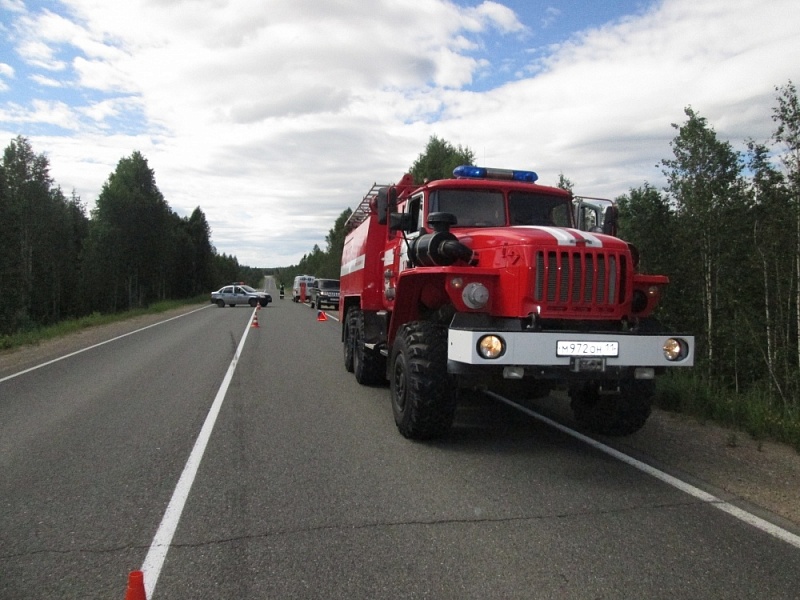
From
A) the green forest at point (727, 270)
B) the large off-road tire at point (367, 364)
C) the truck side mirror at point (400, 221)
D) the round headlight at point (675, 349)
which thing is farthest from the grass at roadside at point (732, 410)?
the truck side mirror at point (400, 221)

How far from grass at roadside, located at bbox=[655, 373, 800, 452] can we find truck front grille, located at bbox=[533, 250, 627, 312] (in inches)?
99.3

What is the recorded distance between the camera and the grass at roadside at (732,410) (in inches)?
260

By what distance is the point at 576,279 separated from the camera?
18.4 ft

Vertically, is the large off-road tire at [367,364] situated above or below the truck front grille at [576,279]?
below

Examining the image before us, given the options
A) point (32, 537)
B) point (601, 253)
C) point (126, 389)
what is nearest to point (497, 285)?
point (601, 253)

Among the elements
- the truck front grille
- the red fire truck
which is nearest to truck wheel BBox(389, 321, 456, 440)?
the red fire truck

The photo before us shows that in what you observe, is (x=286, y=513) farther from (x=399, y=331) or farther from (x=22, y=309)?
(x=22, y=309)

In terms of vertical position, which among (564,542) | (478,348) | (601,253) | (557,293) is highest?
(601,253)

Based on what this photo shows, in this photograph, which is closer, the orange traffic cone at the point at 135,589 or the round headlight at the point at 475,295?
the orange traffic cone at the point at 135,589

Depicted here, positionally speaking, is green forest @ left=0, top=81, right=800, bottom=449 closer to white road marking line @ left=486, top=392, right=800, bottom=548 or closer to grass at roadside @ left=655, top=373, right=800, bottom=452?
grass at roadside @ left=655, top=373, right=800, bottom=452

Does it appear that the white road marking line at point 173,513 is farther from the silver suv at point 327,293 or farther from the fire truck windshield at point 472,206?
the silver suv at point 327,293

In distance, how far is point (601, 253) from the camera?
5688mm

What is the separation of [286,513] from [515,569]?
1.65 metres

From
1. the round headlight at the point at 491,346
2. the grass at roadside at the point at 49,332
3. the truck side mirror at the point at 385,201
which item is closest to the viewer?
the round headlight at the point at 491,346
